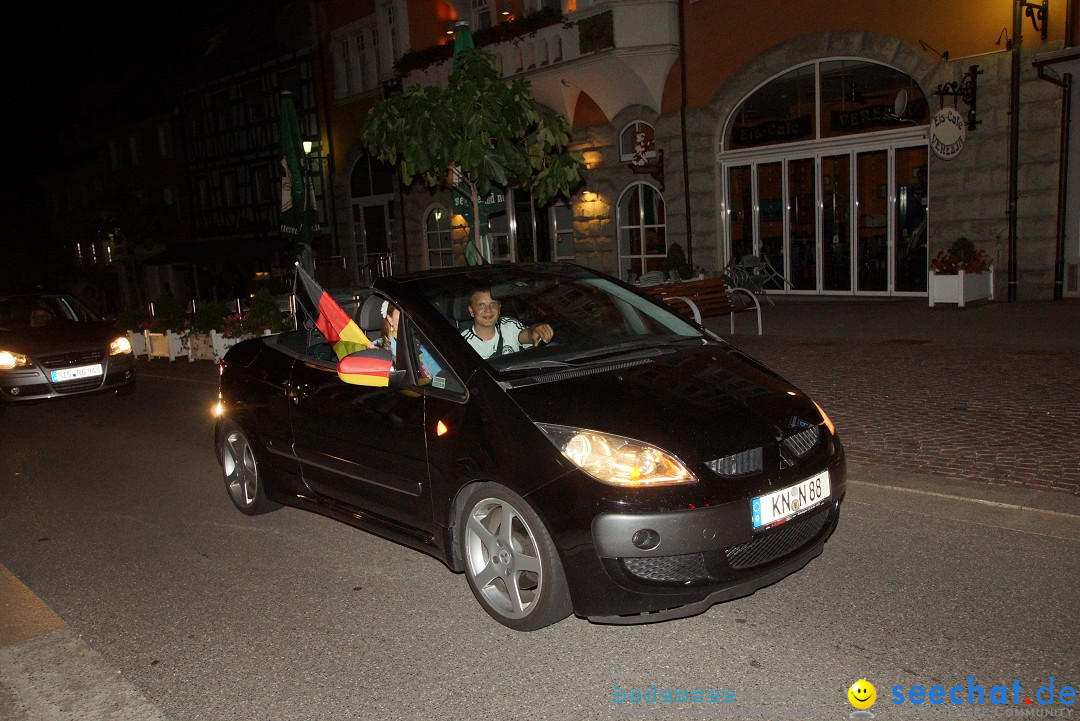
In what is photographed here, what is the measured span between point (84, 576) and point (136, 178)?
40.6m

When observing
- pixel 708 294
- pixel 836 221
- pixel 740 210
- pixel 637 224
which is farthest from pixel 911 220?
pixel 637 224

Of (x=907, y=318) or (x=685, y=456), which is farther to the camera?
(x=907, y=318)

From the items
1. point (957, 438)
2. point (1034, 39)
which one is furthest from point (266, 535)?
point (1034, 39)

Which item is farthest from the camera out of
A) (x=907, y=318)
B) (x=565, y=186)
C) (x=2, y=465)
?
(x=907, y=318)

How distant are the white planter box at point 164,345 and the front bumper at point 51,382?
438cm

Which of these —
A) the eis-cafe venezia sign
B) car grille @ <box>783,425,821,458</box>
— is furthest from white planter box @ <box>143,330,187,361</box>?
car grille @ <box>783,425,821,458</box>

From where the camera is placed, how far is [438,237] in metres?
25.6

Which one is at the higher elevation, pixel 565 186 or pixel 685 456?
pixel 565 186

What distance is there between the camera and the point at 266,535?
5902mm

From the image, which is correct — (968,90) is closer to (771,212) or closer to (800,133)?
(800,133)

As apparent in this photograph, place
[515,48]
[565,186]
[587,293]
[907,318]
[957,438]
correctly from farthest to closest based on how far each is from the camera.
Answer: [515,48] → [907,318] → [565,186] → [957,438] → [587,293]

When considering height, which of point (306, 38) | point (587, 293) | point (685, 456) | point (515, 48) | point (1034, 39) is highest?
point (306, 38)

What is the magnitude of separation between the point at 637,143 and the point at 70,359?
12.4 m

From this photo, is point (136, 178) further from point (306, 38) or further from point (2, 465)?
point (2, 465)
